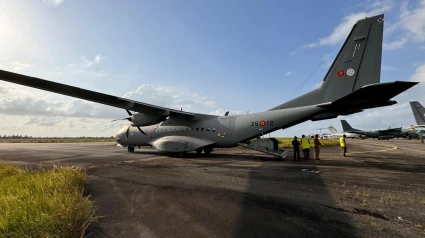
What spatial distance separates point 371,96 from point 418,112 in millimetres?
53965

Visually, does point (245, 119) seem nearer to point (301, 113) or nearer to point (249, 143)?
point (249, 143)

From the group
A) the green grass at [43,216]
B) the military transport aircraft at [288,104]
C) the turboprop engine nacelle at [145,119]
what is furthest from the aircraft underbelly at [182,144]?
the green grass at [43,216]

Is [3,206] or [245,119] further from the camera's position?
[245,119]

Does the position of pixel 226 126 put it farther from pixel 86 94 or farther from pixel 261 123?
pixel 86 94

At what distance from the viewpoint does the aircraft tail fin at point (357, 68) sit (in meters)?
13.6

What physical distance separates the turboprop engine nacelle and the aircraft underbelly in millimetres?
2110

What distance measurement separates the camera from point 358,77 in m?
14.2

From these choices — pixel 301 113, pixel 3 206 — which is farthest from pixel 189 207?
pixel 301 113

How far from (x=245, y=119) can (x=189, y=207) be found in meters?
13.5

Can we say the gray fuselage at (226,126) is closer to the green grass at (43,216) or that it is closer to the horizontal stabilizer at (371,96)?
the horizontal stabilizer at (371,96)

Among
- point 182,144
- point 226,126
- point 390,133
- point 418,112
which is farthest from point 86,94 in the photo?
point 390,133

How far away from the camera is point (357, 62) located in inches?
561

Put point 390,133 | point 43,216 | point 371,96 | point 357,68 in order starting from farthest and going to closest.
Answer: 1. point 390,133
2. point 357,68
3. point 371,96
4. point 43,216

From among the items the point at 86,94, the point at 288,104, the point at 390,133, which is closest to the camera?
the point at 86,94
